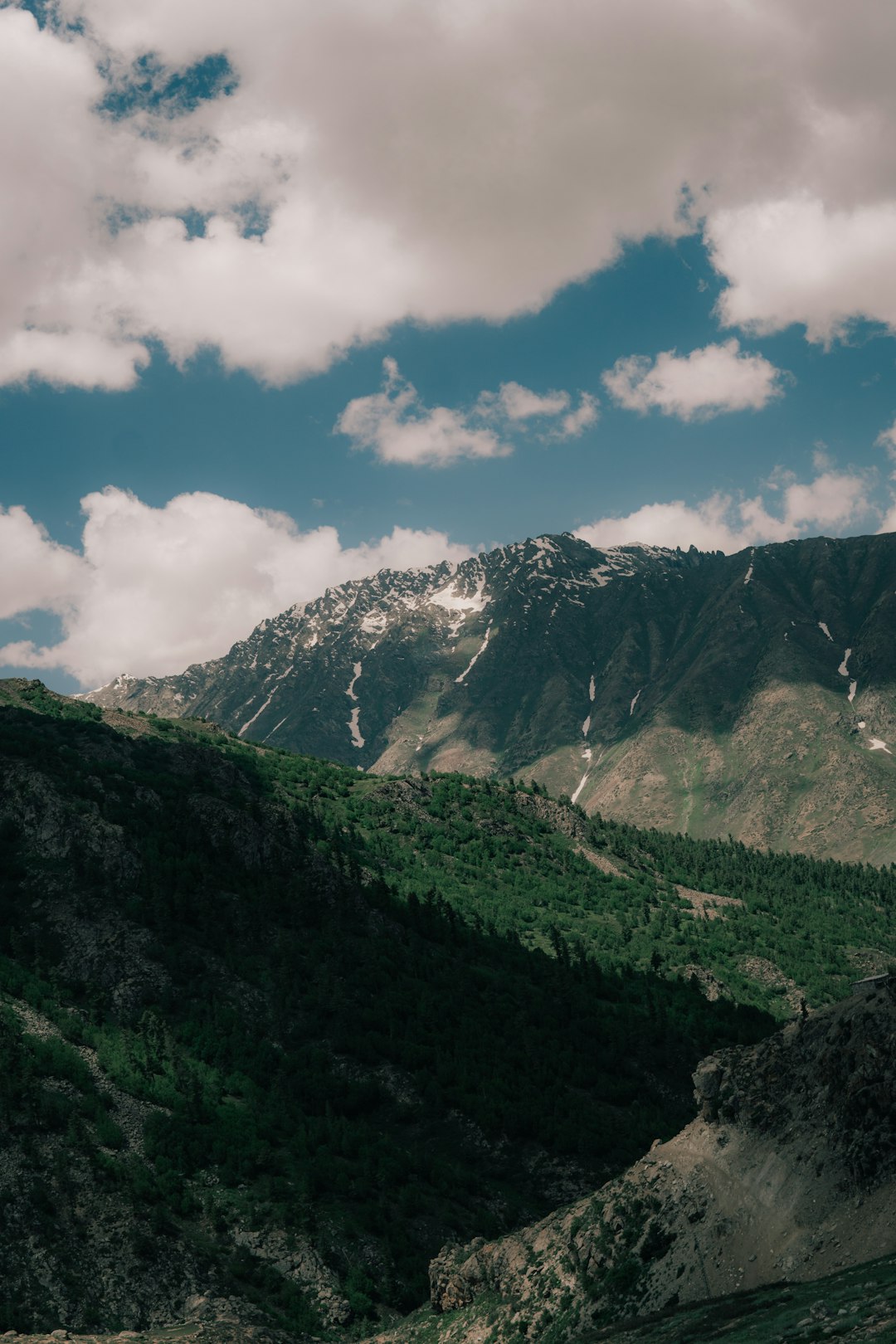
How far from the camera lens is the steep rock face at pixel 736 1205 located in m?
47.2

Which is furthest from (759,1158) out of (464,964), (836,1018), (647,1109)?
(464,964)

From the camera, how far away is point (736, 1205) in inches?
2055

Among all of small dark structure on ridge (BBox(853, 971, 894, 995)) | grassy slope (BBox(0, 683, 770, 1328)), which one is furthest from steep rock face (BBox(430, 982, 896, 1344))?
grassy slope (BBox(0, 683, 770, 1328))

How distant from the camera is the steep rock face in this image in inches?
1857

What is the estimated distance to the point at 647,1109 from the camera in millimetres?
112750

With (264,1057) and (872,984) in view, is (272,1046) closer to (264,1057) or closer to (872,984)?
(264,1057)

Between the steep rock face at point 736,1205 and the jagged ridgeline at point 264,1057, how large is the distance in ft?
56.1

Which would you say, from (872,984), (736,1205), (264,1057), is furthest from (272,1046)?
(872,984)

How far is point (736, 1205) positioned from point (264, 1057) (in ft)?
198

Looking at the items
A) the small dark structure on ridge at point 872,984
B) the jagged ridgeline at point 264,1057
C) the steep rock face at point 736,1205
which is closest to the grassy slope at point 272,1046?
the jagged ridgeline at point 264,1057

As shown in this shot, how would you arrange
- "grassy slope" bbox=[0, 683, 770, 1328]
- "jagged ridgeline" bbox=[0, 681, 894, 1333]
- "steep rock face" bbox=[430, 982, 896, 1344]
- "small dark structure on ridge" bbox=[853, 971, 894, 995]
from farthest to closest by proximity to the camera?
1. "grassy slope" bbox=[0, 683, 770, 1328]
2. "jagged ridgeline" bbox=[0, 681, 894, 1333]
3. "small dark structure on ridge" bbox=[853, 971, 894, 995]
4. "steep rock face" bbox=[430, 982, 896, 1344]

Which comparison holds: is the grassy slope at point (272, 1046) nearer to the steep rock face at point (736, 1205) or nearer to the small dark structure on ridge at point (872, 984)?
the steep rock face at point (736, 1205)

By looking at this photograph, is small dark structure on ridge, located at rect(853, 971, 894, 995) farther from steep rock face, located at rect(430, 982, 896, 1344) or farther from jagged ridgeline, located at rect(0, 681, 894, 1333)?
jagged ridgeline, located at rect(0, 681, 894, 1333)

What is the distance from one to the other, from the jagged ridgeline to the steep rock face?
673 inches
